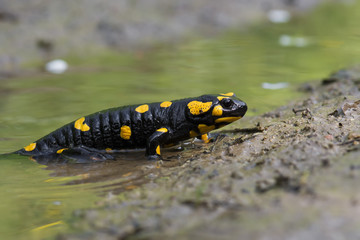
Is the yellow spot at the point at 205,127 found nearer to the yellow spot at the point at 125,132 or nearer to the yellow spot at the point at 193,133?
the yellow spot at the point at 193,133

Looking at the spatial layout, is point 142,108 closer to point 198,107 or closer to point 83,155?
point 198,107

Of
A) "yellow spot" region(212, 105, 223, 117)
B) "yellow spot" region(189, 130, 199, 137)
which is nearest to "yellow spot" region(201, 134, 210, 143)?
"yellow spot" region(189, 130, 199, 137)

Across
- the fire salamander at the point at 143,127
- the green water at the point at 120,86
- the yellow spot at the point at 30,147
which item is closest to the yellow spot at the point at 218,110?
the fire salamander at the point at 143,127

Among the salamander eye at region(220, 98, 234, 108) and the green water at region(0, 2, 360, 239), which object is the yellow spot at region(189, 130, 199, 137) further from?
the green water at region(0, 2, 360, 239)

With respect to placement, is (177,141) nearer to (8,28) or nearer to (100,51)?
(100,51)

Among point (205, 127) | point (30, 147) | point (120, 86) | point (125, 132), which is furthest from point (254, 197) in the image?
point (120, 86)

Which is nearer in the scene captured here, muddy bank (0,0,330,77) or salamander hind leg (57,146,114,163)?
salamander hind leg (57,146,114,163)
